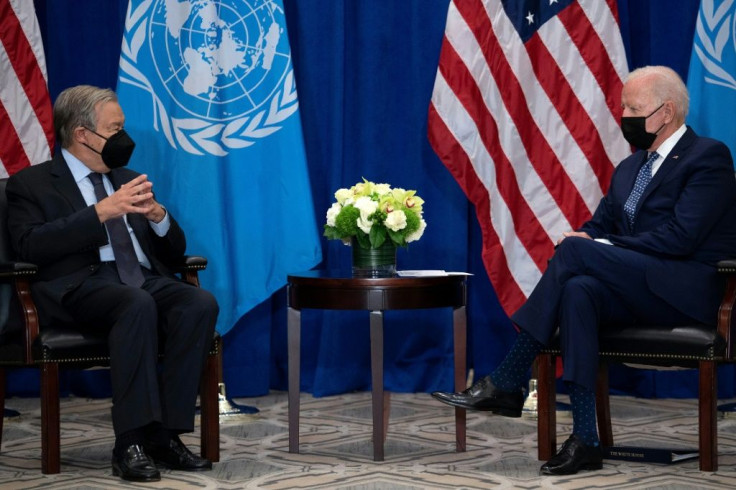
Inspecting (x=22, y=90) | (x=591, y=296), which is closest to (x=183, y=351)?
(x=591, y=296)

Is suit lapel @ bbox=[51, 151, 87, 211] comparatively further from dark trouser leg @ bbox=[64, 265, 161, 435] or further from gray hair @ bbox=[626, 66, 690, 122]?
gray hair @ bbox=[626, 66, 690, 122]

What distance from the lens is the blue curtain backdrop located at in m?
5.39

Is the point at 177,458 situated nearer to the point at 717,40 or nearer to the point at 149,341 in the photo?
the point at 149,341

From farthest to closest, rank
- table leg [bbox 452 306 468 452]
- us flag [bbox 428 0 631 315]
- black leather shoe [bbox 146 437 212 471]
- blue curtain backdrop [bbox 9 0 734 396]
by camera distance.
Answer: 1. blue curtain backdrop [bbox 9 0 734 396]
2. us flag [bbox 428 0 631 315]
3. table leg [bbox 452 306 468 452]
4. black leather shoe [bbox 146 437 212 471]

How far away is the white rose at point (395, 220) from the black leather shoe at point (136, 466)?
120 centimetres

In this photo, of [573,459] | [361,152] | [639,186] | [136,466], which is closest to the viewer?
[136,466]

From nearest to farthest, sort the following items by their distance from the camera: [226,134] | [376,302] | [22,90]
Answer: [376,302], [22,90], [226,134]

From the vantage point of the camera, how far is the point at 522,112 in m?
5.00

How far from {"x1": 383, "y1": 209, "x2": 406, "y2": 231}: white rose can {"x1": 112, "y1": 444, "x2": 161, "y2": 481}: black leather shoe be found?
1.20 m

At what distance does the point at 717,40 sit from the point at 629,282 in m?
1.85

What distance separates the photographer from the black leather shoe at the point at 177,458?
3678 millimetres

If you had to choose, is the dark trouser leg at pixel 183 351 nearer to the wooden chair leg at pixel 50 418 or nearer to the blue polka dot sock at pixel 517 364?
the wooden chair leg at pixel 50 418

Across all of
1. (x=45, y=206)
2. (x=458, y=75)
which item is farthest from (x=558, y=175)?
(x=45, y=206)

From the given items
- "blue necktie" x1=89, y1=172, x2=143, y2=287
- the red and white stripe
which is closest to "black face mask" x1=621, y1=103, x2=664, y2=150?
"blue necktie" x1=89, y1=172, x2=143, y2=287
